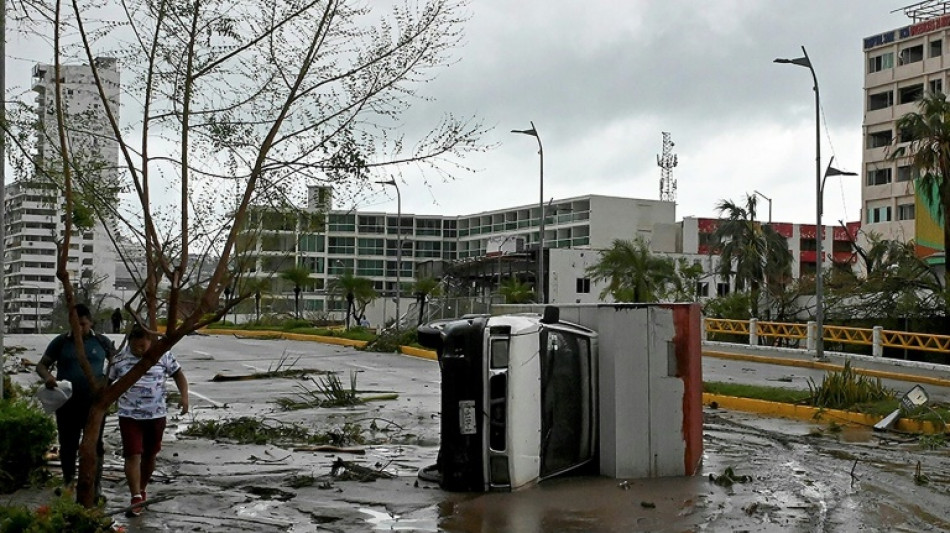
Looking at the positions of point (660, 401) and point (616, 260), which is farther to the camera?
point (616, 260)

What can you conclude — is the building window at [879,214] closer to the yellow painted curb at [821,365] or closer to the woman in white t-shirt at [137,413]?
the yellow painted curb at [821,365]

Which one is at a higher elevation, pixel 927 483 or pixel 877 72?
pixel 877 72

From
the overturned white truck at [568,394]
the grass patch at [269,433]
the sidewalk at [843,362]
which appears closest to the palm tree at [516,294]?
the sidewalk at [843,362]

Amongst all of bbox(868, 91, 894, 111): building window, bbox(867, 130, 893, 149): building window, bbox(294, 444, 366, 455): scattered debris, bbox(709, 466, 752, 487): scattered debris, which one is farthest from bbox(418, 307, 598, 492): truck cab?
bbox(867, 130, 893, 149): building window

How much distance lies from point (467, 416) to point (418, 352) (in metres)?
25.5

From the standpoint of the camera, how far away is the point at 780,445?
15.0 metres

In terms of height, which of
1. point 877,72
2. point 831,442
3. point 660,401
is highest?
point 877,72

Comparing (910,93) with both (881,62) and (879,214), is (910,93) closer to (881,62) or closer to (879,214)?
(881,62)

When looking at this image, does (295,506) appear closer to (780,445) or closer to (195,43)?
(195,43)

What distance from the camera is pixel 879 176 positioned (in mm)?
86625

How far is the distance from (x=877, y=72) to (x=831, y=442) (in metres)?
77.4

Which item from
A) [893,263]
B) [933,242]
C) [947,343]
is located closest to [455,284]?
[933,242]

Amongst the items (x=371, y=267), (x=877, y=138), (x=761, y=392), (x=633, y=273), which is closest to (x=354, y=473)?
(x=761, y=392)

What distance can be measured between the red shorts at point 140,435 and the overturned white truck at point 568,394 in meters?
2.67
